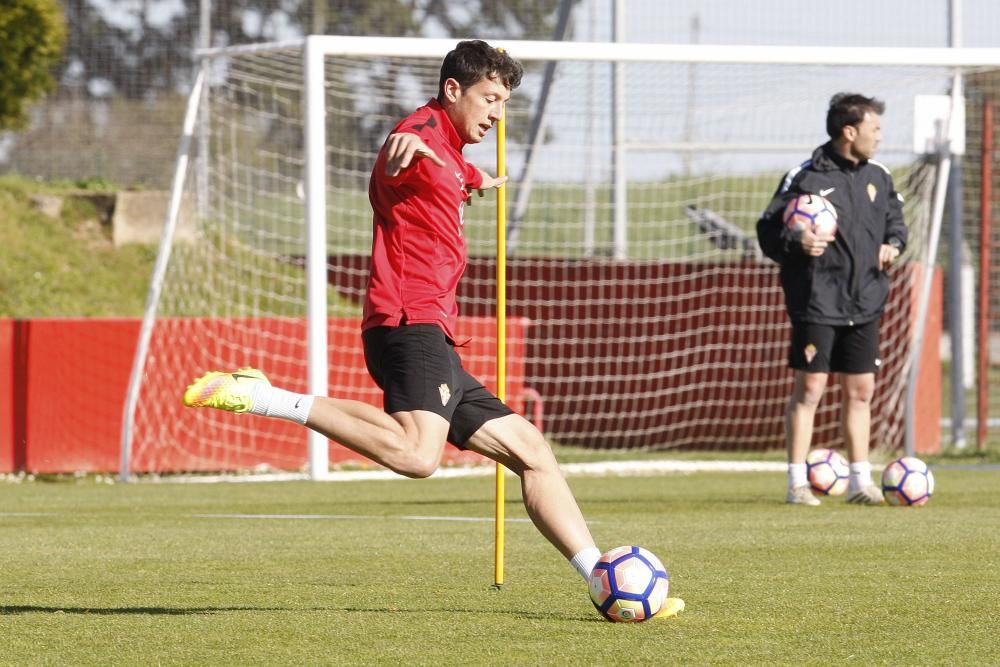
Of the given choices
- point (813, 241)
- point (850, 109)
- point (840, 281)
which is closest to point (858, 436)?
point (840, 281)

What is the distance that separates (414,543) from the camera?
763 centimetres

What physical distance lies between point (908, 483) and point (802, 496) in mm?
610

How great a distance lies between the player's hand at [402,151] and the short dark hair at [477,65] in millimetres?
418

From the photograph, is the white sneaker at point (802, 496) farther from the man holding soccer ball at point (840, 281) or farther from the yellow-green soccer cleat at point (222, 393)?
the yellow-green soccer cleat at point (222, 393)

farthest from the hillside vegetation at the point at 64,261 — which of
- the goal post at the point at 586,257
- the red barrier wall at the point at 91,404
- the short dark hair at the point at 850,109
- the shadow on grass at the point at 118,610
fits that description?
the shadow on grass at the point at 118,610

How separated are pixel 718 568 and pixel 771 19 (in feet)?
33.6

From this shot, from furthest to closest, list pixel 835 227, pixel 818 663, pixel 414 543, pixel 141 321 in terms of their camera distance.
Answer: pixel 141 321
pixel 835 227
pixel 414 543
pixel 818 663

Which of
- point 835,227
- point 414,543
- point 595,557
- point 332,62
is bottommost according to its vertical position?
point 414,543

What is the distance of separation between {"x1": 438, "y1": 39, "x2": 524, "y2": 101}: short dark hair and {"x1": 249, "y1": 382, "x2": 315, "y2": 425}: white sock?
3.78ft

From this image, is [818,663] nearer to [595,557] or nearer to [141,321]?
[595,557]

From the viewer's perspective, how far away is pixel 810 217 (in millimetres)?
9305

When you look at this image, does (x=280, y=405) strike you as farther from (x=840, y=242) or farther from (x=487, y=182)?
(x=840, y=242)

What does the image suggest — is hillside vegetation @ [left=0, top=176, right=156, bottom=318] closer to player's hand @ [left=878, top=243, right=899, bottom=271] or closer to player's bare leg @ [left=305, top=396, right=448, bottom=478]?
player's hand @ [left=878, top=243, right=899, bottom=271]

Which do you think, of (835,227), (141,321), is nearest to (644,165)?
(141,321)
